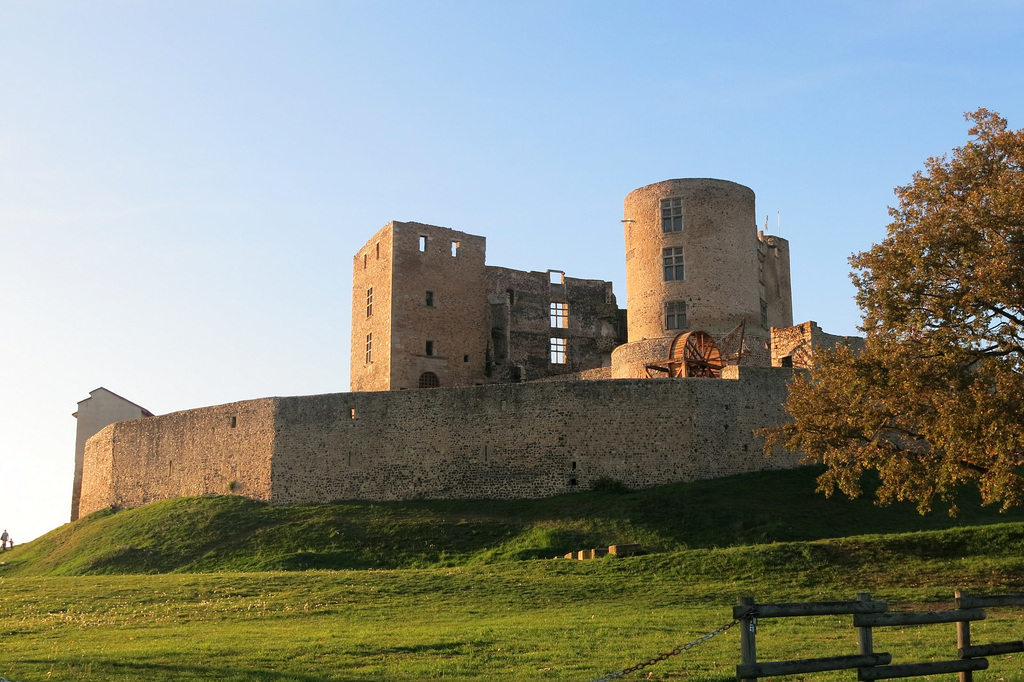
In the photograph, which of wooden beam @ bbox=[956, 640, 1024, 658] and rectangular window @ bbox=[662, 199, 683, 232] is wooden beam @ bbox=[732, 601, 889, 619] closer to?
wooden beam @ bbox=[956, 640, 1024, 658]

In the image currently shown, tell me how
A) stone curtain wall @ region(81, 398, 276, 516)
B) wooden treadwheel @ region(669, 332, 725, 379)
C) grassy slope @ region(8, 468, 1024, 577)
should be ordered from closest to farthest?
grassy slope @ region(8, 468, 1024, 577)
stone curtain wall @ region(81, 398, 276, 516)
wooden treadwheel @ region(669, 332, 725, 379)

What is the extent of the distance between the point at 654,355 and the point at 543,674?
32389 millimetres

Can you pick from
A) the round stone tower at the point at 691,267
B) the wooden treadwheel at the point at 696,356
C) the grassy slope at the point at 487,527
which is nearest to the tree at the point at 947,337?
Result: the grassy slope at the point at 487,527

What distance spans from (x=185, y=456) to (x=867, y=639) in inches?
1473

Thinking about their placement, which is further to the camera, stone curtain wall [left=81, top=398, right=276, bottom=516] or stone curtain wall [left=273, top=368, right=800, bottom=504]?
stone curtain wall [left=81, top=398, right=276, bottom=516]

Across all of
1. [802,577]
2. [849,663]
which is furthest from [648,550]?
[849,663]

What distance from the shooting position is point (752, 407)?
37531 mm

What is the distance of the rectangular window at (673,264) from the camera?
47844 mm

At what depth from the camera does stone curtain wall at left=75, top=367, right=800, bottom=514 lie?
3684cm

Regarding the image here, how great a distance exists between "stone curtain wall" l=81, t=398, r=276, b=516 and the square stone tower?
10.1 metres

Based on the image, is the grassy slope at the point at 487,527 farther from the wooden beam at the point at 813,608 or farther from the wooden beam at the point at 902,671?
the wooden beam at the point at 813,608

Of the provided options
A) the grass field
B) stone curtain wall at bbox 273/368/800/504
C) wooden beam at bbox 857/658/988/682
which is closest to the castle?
stone curtain wall at bbox 273/368/800/504

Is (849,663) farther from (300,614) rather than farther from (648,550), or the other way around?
(648,550)

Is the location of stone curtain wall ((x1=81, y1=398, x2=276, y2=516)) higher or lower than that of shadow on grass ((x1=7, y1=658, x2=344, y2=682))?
higher
